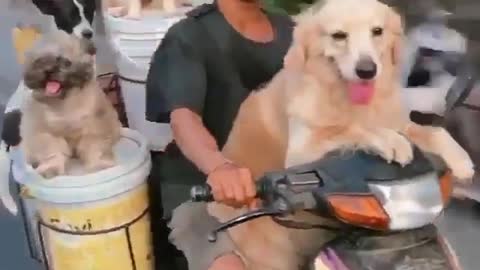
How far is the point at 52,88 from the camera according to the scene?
1.50 m

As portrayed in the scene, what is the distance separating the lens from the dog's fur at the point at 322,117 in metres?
1.22

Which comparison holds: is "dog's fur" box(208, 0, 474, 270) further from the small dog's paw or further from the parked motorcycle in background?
the parked motorcycle in background

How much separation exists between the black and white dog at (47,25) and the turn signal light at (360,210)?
37.8 inches

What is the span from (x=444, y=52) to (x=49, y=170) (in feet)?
3.29

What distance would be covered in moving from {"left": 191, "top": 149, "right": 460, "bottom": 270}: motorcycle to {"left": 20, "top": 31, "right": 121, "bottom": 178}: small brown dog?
524mm

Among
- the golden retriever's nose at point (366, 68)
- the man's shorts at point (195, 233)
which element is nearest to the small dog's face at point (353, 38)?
the golden retriever's nose at point (366, 68)

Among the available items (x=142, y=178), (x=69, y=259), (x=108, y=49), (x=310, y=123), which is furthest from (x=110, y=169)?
(x=108, y=49)

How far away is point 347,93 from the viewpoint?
4.25 feet

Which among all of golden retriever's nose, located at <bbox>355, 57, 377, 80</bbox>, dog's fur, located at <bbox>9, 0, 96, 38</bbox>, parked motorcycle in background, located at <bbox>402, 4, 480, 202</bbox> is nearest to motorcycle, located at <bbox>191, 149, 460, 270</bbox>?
golden retriever's nose, located at <bbox>355, 57, 377, 80</bbox>

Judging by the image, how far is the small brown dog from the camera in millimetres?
1518

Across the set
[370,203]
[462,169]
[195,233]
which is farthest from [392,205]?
[195,233]

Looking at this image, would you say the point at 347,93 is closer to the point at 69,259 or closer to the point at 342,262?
the point at 342,262

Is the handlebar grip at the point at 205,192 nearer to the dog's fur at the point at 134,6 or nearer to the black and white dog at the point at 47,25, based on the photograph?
the black and white dog at the point at 47,25

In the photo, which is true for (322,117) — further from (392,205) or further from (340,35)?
(392,205)
